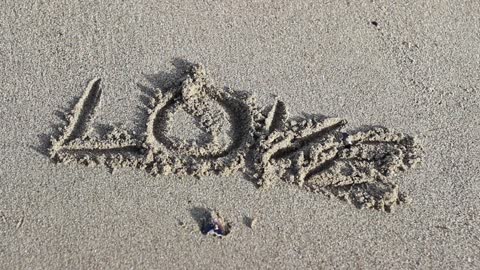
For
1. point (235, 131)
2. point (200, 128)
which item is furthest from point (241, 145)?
point (200, 128)

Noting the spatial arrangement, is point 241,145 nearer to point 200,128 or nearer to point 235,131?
point 235,131

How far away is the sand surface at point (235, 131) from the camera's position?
2.19m

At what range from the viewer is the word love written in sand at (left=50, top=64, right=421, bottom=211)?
2.33 meters

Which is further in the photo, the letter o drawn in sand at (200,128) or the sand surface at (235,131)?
the letter o drawn in sand at (200,128)

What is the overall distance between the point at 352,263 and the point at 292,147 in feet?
1.75

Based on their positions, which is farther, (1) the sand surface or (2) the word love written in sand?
(2) the word love written in sand

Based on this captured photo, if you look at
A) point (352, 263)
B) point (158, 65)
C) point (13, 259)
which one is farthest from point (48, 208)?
point (352, 263)

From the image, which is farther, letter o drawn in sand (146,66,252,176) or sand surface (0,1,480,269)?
letter o drawn in sand (146,66,252,176)

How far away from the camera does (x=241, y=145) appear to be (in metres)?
2.41

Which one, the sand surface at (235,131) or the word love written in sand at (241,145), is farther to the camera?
the word love written in sand at (241,145)

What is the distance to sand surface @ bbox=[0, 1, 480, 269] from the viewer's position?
2193 millimetres

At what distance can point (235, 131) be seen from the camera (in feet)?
8.08

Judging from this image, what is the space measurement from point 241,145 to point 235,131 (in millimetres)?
83

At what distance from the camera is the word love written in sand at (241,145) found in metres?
2.33
